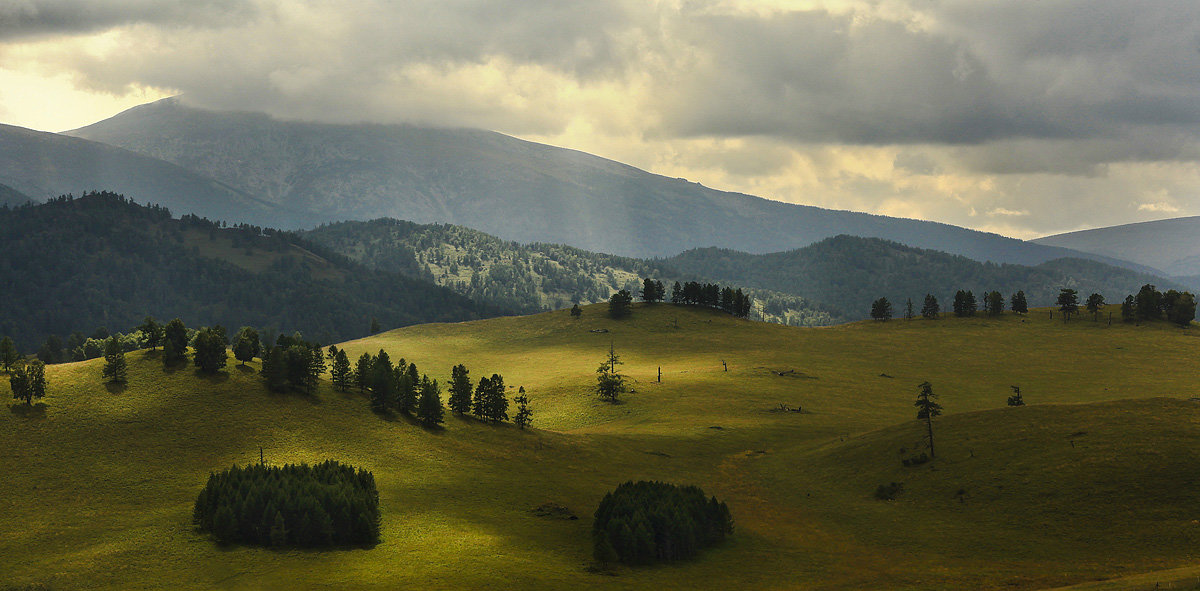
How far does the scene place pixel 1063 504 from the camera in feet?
284

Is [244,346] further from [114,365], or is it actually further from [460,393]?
[460,393]

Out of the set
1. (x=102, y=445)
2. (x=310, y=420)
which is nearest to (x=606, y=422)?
(x=310, y=420)

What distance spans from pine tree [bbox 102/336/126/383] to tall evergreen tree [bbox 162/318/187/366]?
22.4 ft

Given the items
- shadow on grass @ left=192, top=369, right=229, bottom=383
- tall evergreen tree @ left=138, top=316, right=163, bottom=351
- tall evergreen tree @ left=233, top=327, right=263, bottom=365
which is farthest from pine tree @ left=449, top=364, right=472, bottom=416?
tall evergreen tree @ left=138, top=316, right=163, bottom=351

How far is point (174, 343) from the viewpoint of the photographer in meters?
130

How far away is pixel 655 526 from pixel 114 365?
93672 millimetres

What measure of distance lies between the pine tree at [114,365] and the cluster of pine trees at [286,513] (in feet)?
144

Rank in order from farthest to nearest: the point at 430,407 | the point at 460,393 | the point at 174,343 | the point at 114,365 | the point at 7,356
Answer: the point at 460,393
the point at 430,407
the point at 174,343
the point at 114,365
the point at 7,356

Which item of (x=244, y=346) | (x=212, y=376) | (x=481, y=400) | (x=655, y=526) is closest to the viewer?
(x=655, y=526)

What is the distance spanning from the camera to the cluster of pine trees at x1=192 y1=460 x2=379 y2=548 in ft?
281

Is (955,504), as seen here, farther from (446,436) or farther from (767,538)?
(446,436)

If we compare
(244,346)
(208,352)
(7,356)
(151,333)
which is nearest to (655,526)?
(208,352)

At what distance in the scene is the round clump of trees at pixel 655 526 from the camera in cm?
8575

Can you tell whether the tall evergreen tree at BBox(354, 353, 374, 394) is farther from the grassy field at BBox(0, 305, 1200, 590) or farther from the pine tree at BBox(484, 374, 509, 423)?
the pine tree at BBox(484, 374, 509, 423)
